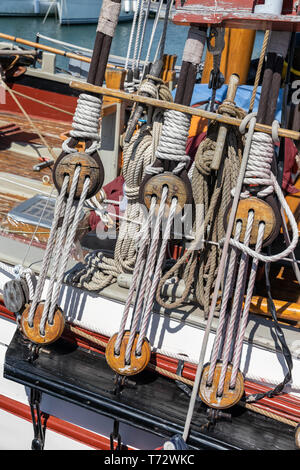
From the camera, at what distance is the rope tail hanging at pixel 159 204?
1965 mm

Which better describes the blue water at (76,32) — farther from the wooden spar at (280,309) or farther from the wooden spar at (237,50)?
the wooden spar at (280,309)

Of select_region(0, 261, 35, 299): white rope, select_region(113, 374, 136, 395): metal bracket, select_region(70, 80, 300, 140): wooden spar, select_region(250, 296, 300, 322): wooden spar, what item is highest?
select_region(70, 80, 300, 140): wooden spar

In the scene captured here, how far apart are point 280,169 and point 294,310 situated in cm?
81

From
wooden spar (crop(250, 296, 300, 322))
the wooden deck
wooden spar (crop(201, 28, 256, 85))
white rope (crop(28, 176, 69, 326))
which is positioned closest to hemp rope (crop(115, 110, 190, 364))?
white rope (crop(28, 176, 69, 326))

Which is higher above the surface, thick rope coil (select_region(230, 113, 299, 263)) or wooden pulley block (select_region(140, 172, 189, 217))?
thick rope coil (select_region(230, 113, 299, 263))

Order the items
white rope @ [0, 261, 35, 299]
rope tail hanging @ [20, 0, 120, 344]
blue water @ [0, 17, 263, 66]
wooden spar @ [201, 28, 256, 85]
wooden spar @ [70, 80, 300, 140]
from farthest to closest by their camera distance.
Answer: blue water @ [0, 17, 263, 66] → wooden spar @ [201, 28, 256, 85] → white rope @ [0, 261, 35, 299] → rope tail hanging @ [20, 0, 120, 344] → wooden spar @ [70, 80, 300, 140]

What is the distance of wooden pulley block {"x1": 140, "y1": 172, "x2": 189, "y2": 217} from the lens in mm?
1977

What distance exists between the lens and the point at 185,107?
193cm

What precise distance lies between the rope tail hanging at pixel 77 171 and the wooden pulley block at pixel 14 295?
9 centimetres

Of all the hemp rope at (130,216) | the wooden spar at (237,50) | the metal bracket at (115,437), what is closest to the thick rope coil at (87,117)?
the hemp rope at (130,216)

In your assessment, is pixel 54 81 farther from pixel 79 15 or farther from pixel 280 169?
pixel 79 15

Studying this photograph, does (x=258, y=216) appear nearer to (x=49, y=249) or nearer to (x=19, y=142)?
(x=49, y=249)

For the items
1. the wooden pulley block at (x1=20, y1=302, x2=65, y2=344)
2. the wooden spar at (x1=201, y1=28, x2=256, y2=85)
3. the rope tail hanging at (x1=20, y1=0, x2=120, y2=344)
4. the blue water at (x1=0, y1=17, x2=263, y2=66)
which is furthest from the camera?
the blue water at (x1=0, y1=17, x2=263, y2=66)

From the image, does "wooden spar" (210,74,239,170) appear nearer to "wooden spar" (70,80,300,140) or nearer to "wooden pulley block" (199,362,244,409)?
"wooden spar" (70,80,300,140)
